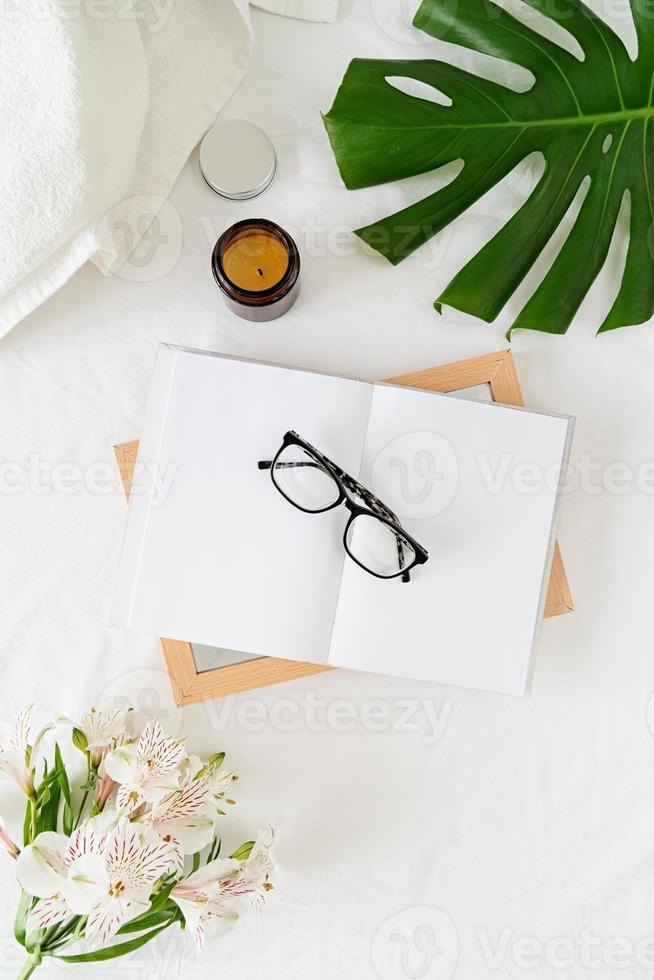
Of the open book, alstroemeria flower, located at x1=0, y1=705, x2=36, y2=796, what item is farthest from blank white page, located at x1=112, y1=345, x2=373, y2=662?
alstroemeria flower, located at x1=0, y1=705, x2=36, y2=796

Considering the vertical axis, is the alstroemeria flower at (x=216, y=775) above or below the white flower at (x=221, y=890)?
above

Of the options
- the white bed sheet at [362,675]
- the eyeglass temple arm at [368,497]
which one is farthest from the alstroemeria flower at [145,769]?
the eyeglass temple arm at [368,497]

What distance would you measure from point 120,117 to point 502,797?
2.17 ft

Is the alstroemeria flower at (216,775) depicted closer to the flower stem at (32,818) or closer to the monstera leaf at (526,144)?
the flower stem at (32,818)

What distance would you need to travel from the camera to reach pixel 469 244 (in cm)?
73

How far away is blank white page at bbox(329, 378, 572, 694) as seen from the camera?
665mm

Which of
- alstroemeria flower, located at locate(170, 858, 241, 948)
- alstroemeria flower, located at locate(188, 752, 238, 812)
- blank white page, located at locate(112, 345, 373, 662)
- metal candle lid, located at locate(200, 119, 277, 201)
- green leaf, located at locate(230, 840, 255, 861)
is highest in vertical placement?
metal candle lid, located at locate(200, 119, 277, 201)

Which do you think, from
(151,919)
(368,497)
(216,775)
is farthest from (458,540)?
(151,919)

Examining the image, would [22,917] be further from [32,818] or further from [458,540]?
[458,540]

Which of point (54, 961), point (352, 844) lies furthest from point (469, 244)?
point (54, 961)

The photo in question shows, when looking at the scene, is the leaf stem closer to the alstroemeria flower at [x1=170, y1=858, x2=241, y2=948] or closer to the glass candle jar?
the alstroemeria flower at [x1=170, y1=858, x2=241, y2=948]

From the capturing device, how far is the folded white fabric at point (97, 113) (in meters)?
0.63

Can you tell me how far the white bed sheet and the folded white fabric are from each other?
0.09 ft

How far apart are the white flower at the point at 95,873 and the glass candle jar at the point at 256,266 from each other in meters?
0.41
